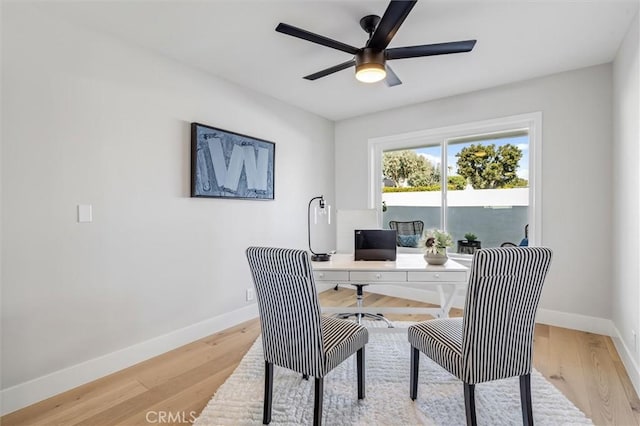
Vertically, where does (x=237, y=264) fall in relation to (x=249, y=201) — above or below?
below

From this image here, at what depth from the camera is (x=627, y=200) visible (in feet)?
8.06

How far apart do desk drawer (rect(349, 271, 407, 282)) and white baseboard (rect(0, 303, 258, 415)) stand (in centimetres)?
154

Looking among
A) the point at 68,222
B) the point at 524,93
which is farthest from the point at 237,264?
the point at 524,93

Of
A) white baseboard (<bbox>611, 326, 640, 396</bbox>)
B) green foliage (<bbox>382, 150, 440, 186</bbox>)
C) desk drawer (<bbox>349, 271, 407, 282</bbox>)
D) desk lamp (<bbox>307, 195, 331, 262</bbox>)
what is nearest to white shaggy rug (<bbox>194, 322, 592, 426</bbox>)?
white baseboard (<bbox>611, 326, 640, 396</bbox>)

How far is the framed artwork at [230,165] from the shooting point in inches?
115

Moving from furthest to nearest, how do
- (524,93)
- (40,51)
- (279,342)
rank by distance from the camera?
(524,93)
(40,51)
(279,342)

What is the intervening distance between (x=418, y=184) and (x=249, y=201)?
7.26 ft

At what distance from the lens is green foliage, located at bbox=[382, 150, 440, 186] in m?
4.20

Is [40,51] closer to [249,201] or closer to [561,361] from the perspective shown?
[249,201]

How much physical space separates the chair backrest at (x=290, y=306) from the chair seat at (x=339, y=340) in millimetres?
72

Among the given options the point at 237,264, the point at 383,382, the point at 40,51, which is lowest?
the point at 383,382

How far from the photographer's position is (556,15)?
221 centimetres

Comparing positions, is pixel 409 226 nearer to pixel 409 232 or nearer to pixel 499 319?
pixel 409 232

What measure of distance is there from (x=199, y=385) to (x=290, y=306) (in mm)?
1101
